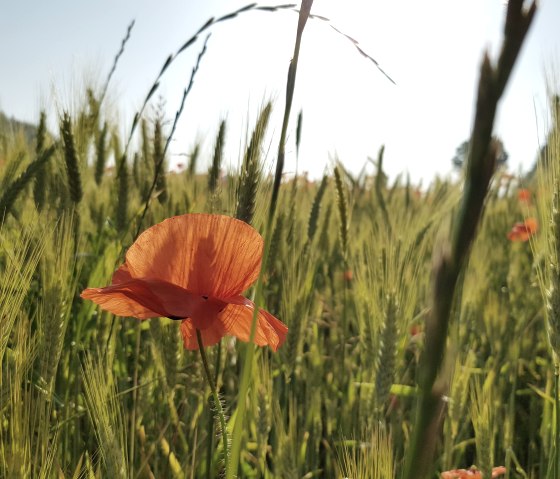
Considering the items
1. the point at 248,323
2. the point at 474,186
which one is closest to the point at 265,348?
the point at 248,323

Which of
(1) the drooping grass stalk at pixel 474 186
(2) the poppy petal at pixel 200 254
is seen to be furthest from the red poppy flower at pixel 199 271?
(1) the drooping grass stalk at pixel 474 186

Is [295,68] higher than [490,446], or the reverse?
[295,68]

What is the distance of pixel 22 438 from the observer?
1.89ft

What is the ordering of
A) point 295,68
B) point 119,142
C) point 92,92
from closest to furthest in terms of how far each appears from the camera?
point 295,68 → point 92,92 → point 119,142

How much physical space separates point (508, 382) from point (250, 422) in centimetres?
85

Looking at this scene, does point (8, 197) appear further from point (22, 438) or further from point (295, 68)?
point (295, 68)

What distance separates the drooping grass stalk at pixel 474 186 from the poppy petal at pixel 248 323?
15.8 inches

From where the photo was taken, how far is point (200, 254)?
0.61 meters

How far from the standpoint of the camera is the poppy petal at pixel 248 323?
60 centimetres

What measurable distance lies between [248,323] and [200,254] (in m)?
0.10

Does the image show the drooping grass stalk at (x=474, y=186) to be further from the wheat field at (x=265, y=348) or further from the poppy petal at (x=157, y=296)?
the poppy petal at (x=157, y=296)

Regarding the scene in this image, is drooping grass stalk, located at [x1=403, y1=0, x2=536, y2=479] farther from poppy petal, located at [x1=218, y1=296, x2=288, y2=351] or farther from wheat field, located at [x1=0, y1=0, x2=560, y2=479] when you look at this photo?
poppy petal, located at [x1=218, y1=296, x2=288, y2=351]

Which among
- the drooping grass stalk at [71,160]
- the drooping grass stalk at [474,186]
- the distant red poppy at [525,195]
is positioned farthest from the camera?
the drooping grass stalk at [71,160]

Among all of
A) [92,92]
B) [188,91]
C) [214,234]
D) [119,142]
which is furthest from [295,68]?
[119,142]
